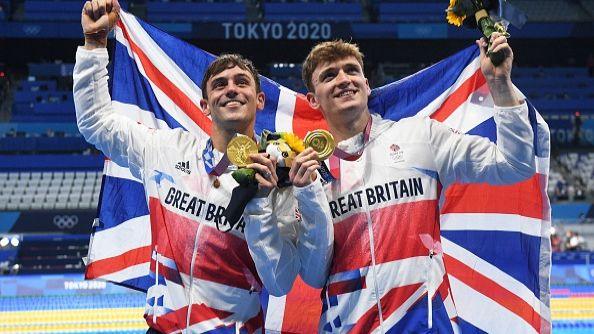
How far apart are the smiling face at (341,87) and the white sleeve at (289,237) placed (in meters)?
0.36

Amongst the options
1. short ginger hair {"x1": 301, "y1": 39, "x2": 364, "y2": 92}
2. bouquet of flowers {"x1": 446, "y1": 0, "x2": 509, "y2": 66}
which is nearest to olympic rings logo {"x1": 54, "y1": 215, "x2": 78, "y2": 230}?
short ginger hair {"x1": 301, "y1": 39, "x2": 364, "y2": 92}

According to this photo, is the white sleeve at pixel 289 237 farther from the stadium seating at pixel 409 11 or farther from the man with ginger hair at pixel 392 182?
the stadium seating at pixel 409 11

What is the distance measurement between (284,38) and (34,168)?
600 cm

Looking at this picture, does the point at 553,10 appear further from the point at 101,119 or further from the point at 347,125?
the point at 101,119

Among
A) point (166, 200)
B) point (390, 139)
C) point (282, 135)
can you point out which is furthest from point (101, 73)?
point (390, 139)

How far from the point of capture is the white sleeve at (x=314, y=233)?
A: 2229mm

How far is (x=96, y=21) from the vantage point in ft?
9.01

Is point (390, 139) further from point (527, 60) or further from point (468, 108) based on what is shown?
point (527, 60)

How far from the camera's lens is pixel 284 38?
54.4ft

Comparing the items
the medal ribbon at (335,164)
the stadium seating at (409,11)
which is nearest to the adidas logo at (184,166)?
the medal ribbon at (335,164)

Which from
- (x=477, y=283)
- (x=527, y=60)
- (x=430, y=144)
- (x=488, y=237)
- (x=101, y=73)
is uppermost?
(x=527, y=60)

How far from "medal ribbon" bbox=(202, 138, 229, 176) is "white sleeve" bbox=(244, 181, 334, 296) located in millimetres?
248

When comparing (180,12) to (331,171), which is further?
(180,12)

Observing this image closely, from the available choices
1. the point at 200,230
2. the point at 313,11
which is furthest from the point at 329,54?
the point at 313,11
